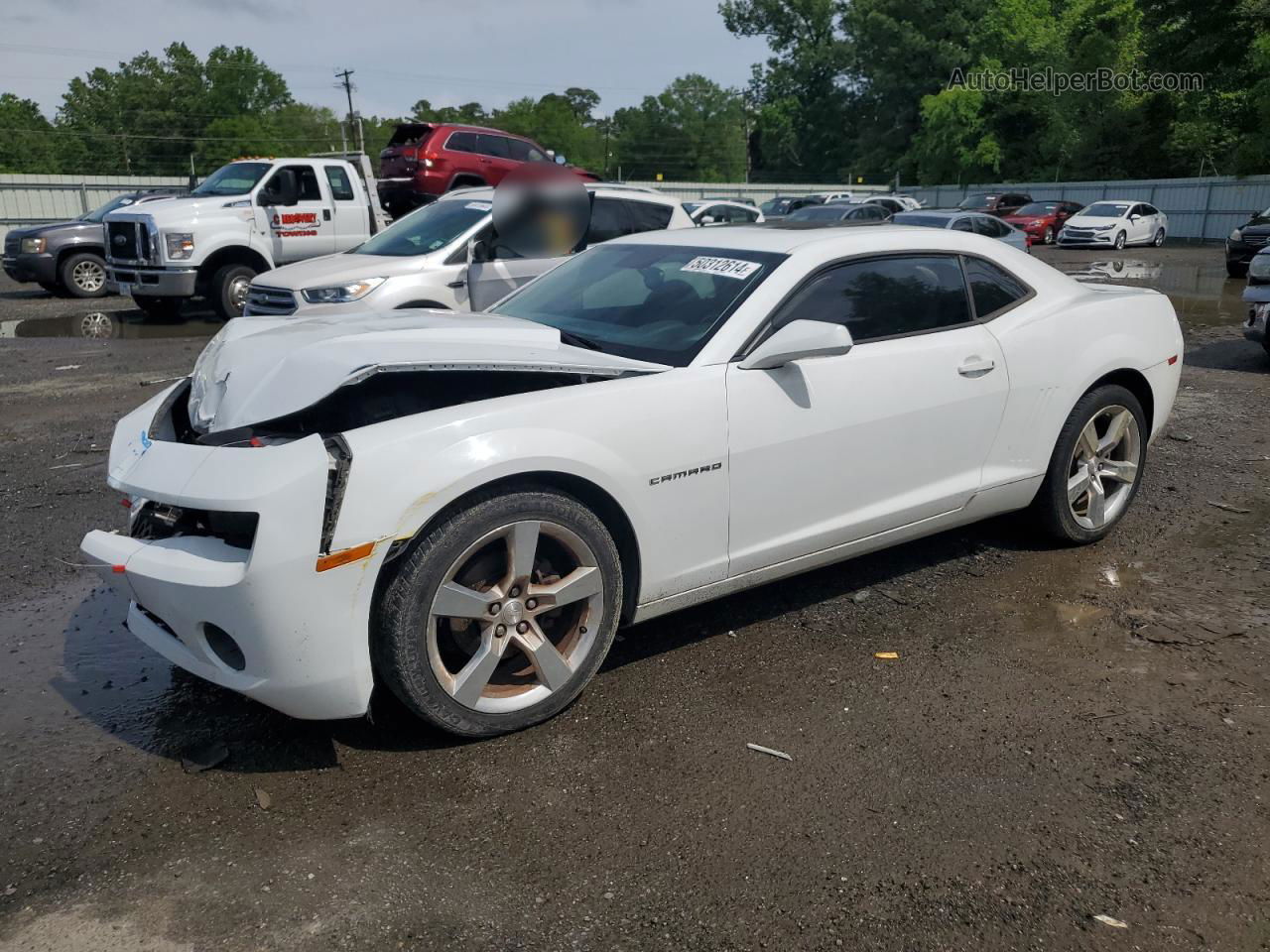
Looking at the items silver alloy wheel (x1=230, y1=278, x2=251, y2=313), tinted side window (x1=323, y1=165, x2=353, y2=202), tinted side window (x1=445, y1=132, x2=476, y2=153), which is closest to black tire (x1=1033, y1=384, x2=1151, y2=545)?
silver alloy wheel (x1=230, y1=278, x2=251, y2=313)

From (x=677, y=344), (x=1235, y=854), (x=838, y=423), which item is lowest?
(x=1235, y=854)

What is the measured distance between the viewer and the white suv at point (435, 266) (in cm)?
830

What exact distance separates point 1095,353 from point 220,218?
11639 millimetres

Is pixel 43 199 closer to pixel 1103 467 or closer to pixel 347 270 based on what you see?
pixel 347 270

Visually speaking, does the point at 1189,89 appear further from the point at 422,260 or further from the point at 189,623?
the point at 189,623

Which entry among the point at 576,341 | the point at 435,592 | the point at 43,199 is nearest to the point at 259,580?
the point at 435,592

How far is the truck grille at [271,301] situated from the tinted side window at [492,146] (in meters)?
8.77

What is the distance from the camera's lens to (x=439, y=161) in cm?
1662

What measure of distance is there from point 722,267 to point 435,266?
5051 mm

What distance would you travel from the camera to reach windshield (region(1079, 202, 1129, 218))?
29500 mm

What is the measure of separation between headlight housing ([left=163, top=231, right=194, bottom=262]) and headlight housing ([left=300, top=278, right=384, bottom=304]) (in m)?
5.37

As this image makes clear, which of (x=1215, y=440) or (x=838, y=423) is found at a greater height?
(x=838, y=423)

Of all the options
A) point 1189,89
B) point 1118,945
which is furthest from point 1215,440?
point 1189,89

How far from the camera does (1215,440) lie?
22.9ft
